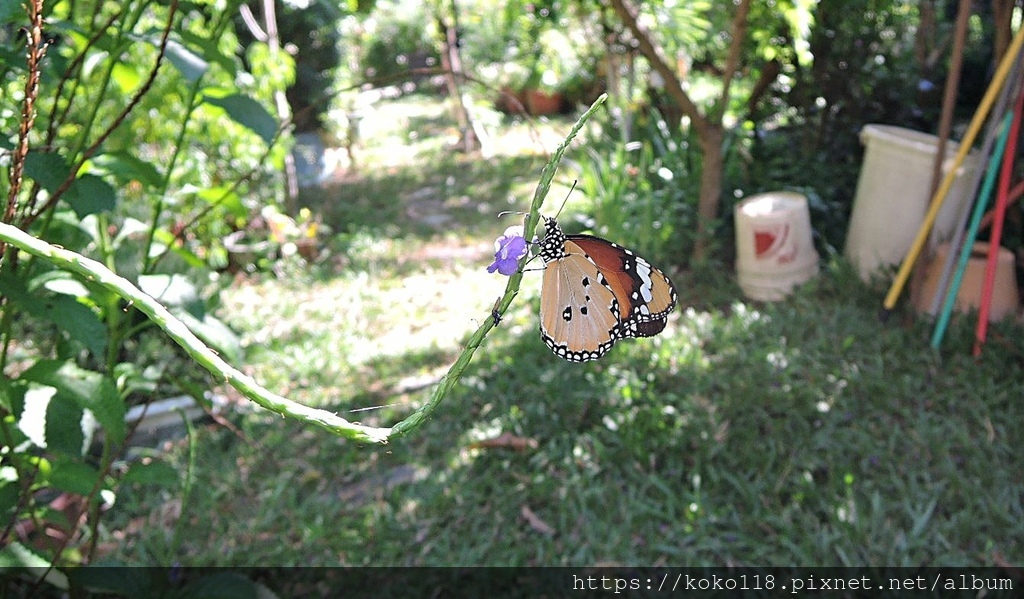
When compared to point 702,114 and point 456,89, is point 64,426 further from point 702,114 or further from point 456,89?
point 456,89

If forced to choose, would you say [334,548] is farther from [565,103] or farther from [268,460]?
[565,103]

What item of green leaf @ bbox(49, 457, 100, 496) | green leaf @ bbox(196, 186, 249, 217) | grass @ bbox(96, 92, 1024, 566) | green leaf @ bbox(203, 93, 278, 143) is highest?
green leaf @ bbox(203, 93, 278, 143)

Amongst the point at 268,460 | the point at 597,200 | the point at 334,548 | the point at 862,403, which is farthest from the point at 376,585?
the point at 597,200

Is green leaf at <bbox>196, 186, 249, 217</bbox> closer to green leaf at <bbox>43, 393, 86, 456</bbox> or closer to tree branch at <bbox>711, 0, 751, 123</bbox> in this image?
green leaf at <bbox>43, 393, 86, 456</bbox>

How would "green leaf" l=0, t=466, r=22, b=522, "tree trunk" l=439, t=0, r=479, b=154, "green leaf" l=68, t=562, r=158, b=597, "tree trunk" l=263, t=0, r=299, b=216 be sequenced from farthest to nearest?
"tree trunk" l=439, t=0, r=479, b=154, "tree trunk" l=263, t=0, r=299, b=216, "green leaf" l=68, t=562, r=158, b=597, "green leaf" l=0, t=466, r=22, b=522

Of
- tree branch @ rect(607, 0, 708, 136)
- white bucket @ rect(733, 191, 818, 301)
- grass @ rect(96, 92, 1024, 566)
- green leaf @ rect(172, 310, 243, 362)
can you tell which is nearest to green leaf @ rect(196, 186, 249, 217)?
green leaf @ rect(172, 310, 243, 362)

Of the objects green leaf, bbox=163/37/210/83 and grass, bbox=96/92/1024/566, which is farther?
grass, bbox=96/92/1024/566
